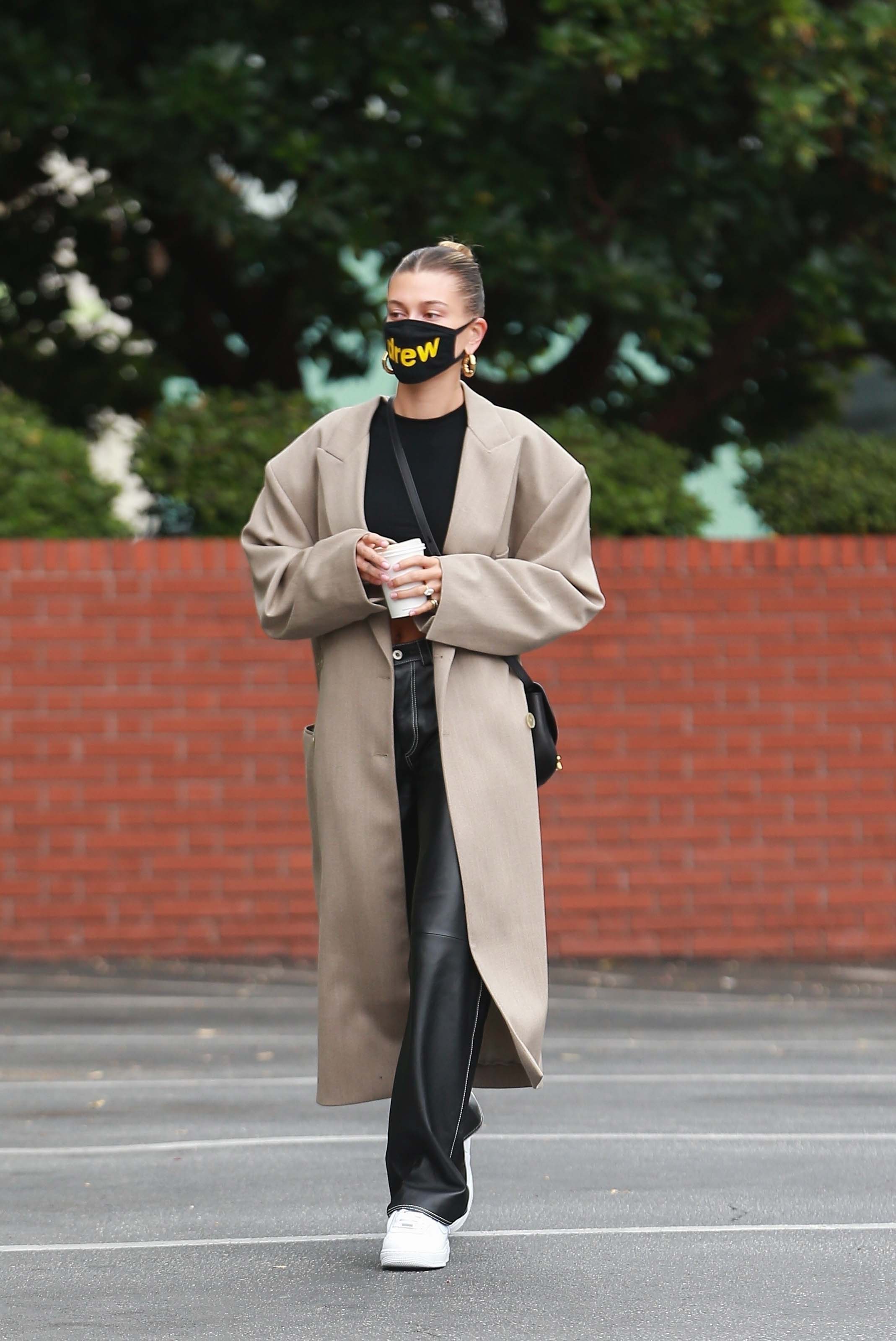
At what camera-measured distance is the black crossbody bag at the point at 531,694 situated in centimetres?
423

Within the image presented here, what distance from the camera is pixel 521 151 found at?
11055 millimetres

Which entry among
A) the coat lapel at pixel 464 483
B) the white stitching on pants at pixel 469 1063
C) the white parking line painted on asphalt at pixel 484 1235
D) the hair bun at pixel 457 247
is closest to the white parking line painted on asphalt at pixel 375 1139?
the white parking line painted on asphalt at pixel 484 1235

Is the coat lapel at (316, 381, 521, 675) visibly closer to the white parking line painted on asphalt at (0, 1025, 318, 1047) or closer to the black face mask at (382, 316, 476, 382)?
the black face mask at (382, 316, 476, 382)

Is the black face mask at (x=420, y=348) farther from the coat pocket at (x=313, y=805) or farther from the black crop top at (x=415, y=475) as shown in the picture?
the coat pocket at (x=313, y=805)

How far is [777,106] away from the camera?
9.81 m

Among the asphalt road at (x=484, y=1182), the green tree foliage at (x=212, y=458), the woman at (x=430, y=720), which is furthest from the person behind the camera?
the green tree foliage at (x=212, y=458)

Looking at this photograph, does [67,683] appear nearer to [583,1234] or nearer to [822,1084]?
[822,1084]

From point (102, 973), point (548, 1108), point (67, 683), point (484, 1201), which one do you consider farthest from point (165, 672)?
point (484, 1201)

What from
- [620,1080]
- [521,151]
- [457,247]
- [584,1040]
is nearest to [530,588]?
[457,247]

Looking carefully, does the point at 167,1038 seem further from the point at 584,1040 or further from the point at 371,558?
the point at 371,558

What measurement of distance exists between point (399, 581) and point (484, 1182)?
5.49ft

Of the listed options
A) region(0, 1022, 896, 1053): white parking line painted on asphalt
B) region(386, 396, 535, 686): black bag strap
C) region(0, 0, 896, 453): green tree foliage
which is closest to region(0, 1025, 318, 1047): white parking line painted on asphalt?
region(0, 1022, 896, 1053): white parking line painted on asphalt

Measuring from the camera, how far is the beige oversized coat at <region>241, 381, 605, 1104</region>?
163 inches

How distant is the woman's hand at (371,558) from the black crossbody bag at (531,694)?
0.13 meters
